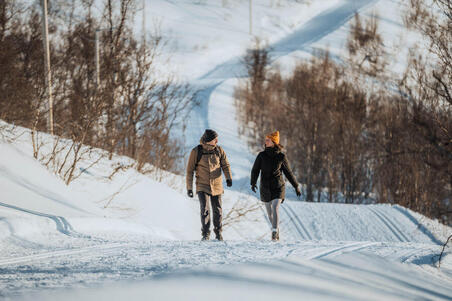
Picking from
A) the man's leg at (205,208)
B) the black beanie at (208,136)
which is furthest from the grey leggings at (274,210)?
the black beanie at (208,136)

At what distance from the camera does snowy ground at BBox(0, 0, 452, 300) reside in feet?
14.8

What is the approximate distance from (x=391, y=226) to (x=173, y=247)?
10.1 m

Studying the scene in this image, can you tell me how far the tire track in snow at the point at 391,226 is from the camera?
1411 centimetres

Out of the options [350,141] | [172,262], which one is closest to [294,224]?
[172,262]

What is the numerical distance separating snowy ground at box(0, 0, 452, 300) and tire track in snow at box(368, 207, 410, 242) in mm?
53

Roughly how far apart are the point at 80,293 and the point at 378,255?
13.3 ft

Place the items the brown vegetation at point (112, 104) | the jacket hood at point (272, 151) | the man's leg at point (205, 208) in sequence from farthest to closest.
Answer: the brown vegetation at point (112, 104) < the jacket hood at point (272, 151) < the man's leg at point (205, 208)

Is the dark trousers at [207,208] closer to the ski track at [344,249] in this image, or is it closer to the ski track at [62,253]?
the ski track at [62,253]

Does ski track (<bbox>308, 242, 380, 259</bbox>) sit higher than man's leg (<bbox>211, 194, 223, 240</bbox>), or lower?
lower

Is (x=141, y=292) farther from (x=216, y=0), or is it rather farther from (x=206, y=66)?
(x=216, y=0)

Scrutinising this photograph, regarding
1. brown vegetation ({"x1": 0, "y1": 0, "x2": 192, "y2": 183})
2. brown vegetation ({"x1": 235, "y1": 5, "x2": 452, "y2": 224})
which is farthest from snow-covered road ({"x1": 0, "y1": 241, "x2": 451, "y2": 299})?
brown vegetation ({"x1": 235, "y1": 5, "x2": 452, "y2": 224})

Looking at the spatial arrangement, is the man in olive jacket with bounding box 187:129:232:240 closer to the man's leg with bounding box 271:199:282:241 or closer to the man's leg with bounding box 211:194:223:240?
the man's leg with bounding box 211:194:223:240

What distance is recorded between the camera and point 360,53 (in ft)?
140

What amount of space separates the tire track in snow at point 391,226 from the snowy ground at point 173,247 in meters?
0.05
